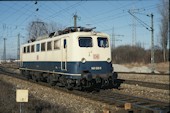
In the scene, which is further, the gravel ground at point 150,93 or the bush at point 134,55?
the bush at point 134,55

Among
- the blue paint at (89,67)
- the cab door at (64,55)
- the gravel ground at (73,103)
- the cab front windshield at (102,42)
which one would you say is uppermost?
the cab front windshield at (102,42)

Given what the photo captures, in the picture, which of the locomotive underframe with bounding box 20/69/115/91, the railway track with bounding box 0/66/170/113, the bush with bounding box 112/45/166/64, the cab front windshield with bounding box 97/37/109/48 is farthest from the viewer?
the bush with bounding box 112/45/166/64

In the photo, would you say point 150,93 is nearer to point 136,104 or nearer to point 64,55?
point 136,104

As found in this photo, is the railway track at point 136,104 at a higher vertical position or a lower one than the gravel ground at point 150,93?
higher

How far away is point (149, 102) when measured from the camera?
13.2m

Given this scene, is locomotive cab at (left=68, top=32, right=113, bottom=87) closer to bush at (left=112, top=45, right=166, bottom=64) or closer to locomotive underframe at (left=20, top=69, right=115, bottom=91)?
locomotive underframe at (left=20, top=69, right=115, bottom=91)

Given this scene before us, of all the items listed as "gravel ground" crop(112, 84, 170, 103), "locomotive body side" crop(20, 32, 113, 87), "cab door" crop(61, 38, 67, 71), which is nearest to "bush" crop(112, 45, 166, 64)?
"gravel ground" crop(112, 84, 170, 103)

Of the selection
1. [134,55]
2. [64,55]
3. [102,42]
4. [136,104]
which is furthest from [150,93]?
[134,55]

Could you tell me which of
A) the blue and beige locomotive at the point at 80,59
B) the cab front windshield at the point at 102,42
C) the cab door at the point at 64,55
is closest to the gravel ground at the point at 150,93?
the blue and beige locomotive at the point at 80,59

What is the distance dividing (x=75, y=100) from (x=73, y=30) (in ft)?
17.0

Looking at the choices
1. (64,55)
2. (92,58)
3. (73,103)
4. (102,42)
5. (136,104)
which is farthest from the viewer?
(102,42)

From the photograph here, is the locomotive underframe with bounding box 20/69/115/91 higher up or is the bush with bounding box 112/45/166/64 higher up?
the bush with bounding box 112/45/166/64

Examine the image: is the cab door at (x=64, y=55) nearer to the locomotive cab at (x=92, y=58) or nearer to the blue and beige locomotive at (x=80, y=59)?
the blue and beige locomotive at (x=80, y=59)

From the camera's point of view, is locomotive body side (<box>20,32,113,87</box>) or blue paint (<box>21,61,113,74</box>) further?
locomotive body side (<box>20,32,113,87</box>)
